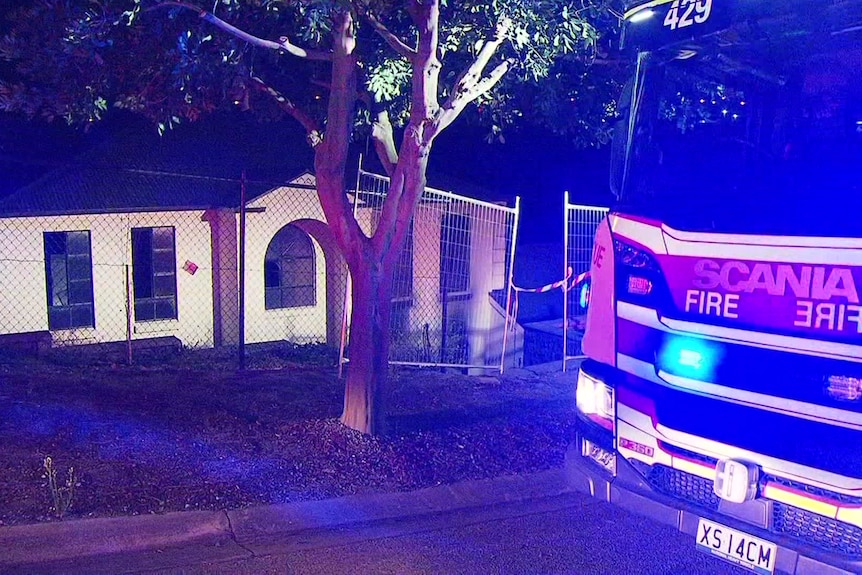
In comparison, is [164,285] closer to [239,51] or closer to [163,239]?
[163,239]

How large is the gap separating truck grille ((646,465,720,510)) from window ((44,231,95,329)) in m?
10.1

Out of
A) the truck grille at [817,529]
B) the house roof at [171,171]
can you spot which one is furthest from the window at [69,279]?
the truck grille at [817,529]

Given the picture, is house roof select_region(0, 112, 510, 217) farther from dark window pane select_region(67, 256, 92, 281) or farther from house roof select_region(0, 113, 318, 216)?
dark window pane select_region(67, 256, 92, 281)

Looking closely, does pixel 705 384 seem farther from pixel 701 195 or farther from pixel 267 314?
pixel 267 314

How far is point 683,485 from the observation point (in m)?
4.36

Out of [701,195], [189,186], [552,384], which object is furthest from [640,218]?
[189,186]

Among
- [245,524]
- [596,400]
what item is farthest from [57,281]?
[596,400]

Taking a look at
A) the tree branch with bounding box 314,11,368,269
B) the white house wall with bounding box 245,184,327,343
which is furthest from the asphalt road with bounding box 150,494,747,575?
the white house wall with bounding box 245,184,327,343

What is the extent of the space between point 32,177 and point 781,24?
33.6 feet

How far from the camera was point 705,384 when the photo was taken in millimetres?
4270

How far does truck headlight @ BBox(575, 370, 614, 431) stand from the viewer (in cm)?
475

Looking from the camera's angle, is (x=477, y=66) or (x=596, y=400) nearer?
(x=596, y=400)

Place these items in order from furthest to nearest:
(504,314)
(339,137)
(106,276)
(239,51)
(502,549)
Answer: (106,276), (504,314), (239,51), (339,137), (502,549)

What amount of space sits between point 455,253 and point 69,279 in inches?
220
